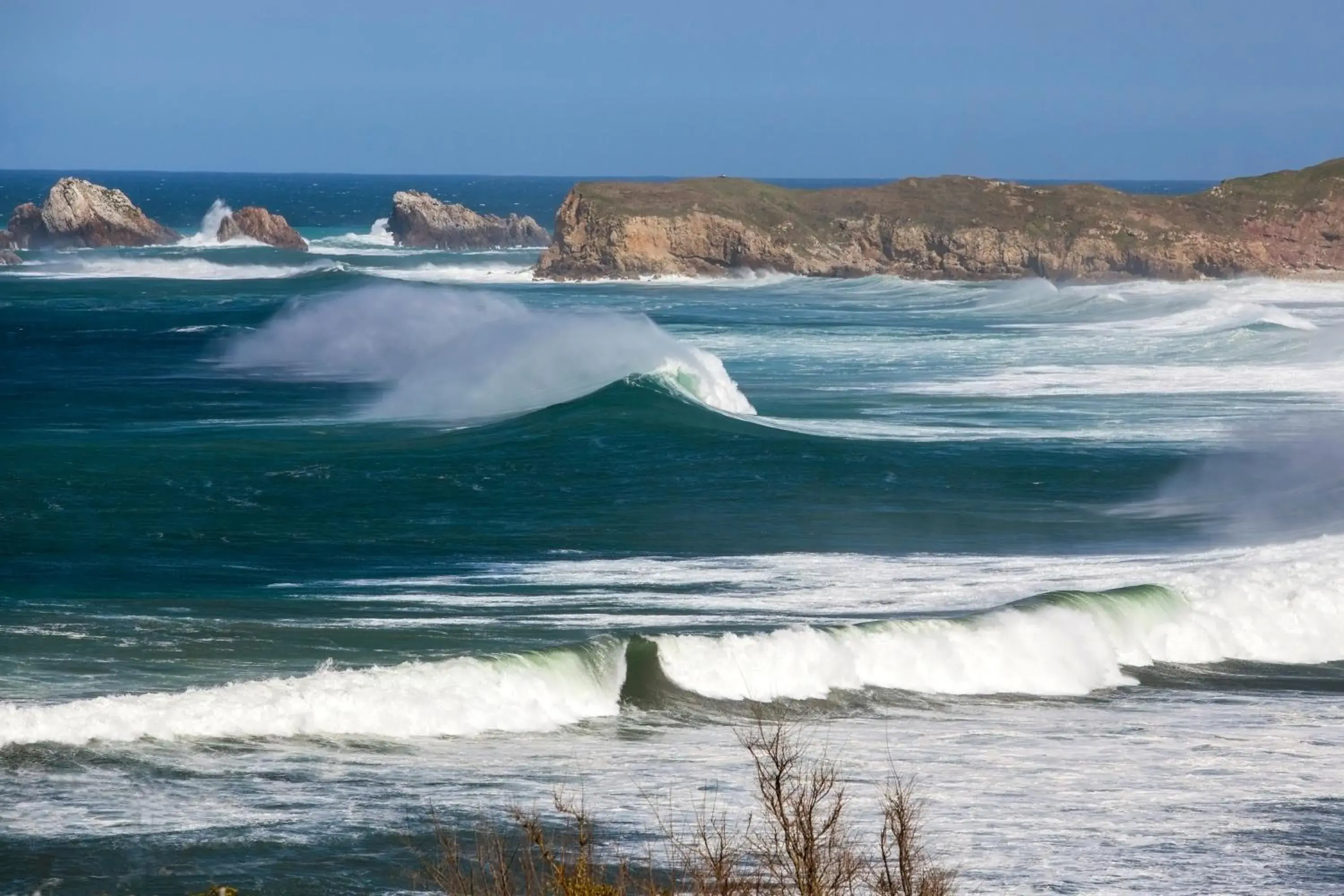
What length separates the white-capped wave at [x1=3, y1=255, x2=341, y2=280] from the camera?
86125 mm

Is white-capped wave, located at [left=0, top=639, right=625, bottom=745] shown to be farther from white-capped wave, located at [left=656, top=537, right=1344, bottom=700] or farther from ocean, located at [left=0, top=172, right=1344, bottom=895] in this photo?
white-capped wave, located at [left=656, top=537, right=1344, bottom=700]

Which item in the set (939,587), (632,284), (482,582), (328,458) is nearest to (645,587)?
(482,582)

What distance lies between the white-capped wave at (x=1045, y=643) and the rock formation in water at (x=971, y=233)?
64.7 meters

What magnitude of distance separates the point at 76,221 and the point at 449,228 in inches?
855

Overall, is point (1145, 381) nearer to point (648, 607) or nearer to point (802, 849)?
point (648, 607)

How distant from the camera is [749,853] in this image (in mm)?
9969

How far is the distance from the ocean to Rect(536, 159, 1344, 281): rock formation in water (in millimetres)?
39161

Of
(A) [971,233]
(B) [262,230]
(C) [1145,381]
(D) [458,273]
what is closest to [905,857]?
(C) [1145,381]

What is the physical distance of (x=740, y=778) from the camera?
42.5 ft

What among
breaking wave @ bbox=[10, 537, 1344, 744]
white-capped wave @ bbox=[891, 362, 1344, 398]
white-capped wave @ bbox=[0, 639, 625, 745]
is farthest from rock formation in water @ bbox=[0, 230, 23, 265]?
white-capped wave @ bbox=[0, 639, 625, 745]

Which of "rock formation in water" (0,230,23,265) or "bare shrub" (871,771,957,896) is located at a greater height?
"rock formation in water" (0,230,23,265)

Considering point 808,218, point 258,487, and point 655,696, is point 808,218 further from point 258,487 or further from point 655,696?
point 655,696

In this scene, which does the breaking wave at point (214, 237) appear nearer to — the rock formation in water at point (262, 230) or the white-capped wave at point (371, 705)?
the rock formation in water at point (262, 230)

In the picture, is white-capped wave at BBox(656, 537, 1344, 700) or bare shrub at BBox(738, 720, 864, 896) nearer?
bare shrub at BBox(738, 720, 864, 896)
